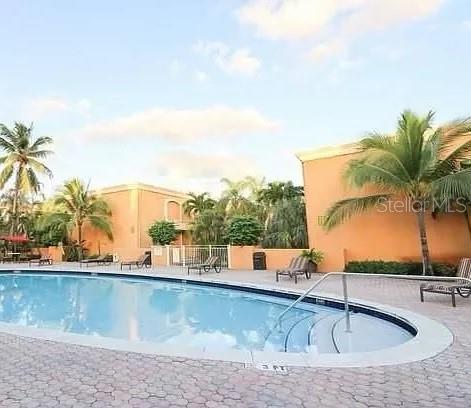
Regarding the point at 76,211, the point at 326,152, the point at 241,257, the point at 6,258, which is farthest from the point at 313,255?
the point at 6,258

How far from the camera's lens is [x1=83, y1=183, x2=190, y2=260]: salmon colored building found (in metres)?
25.6

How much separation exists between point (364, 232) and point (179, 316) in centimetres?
846

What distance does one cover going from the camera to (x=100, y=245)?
26906mm

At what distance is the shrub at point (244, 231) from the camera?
17.7 meters

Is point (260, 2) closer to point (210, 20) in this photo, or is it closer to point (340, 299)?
point (210, 20)

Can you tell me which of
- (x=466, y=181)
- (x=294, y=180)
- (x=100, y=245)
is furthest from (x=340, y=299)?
(x=100, y=245)

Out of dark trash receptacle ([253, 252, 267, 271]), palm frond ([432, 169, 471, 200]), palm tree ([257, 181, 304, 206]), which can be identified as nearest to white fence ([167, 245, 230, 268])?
dark trash receptacle ([253, 252, 267, 271])

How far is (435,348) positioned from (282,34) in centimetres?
1092

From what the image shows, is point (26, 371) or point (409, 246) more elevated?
point (409, 246)

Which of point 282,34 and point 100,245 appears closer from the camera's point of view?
point 282,34

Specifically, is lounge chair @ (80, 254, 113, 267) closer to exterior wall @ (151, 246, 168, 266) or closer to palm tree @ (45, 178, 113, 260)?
palm tree @ (45, 178, 113, 260)

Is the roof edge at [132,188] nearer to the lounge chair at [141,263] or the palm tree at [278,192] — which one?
the lounge chair at [141,263]

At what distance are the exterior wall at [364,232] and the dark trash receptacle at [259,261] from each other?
2409 mm

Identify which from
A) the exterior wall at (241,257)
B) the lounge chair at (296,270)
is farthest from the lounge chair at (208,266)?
the lounge chair at (296,270)
